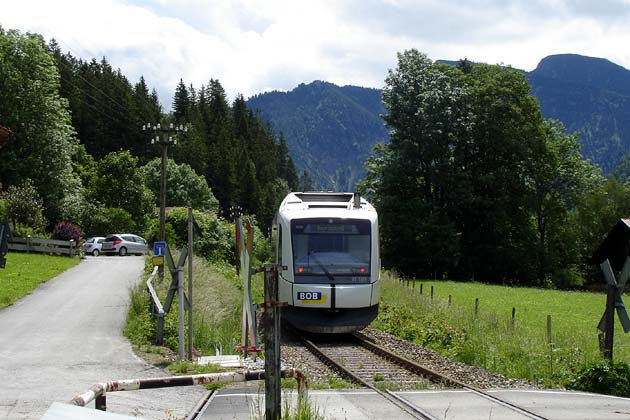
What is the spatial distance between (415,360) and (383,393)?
4.15 meters

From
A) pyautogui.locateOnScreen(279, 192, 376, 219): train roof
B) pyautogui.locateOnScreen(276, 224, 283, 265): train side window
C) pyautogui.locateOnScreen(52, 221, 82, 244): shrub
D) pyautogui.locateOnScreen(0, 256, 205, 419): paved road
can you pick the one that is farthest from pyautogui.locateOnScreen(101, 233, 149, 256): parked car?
pyautogui.locateOnScreen(276, 224, 283, 265): train side window

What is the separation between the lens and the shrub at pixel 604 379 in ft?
35.7

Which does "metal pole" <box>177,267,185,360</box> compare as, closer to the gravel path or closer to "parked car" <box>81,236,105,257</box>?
the gravel path

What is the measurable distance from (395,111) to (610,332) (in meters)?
42.0

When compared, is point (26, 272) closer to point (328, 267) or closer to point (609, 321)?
point (328, 267)

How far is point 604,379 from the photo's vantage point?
36.3 ft

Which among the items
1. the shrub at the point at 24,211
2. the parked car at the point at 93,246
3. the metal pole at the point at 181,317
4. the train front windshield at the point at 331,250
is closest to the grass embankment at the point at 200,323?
the metal pole at the point at 181,317

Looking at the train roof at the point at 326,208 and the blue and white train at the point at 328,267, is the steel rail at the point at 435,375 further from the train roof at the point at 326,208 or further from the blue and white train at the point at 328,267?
the train roof at the point at 326,208

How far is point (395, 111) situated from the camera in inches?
2099

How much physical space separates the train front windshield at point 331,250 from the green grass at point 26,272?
9.15 m

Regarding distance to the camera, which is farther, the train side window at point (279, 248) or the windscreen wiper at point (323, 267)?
the train side window at point (279, 248)

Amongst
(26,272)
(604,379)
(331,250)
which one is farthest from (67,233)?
(604,379)

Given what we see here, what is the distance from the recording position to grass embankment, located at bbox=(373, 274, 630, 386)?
12.8 metres

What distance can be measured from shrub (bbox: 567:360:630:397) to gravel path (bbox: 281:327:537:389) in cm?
75
